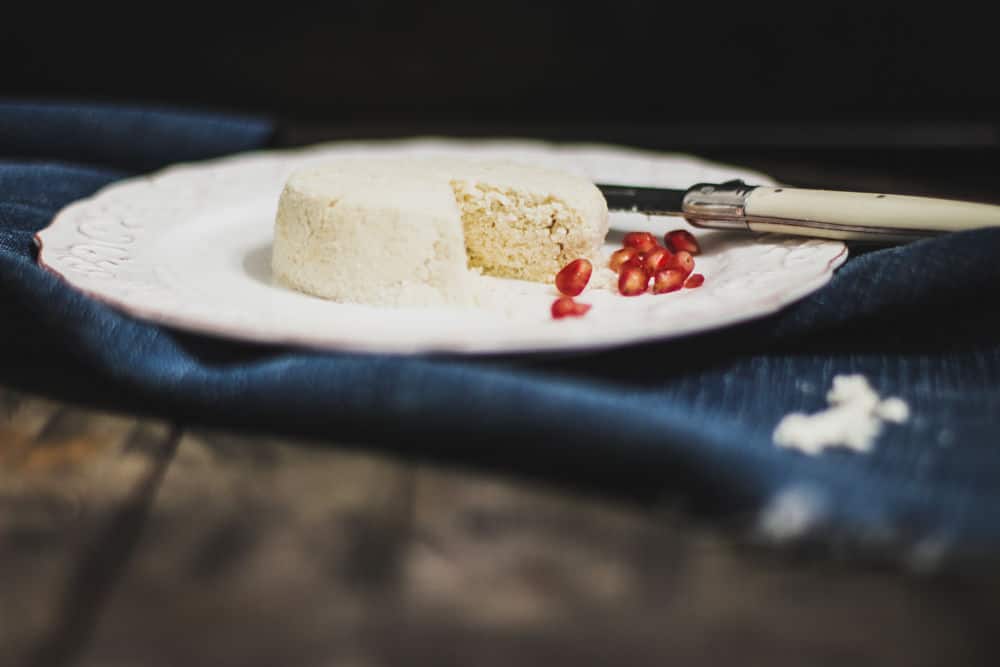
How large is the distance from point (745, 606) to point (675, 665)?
113 millimetres

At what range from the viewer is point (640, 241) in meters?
2.06

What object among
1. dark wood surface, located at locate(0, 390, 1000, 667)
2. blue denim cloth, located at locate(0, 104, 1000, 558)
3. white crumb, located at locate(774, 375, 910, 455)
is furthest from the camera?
white crumb, located at locate(774, 375, 910, 455)

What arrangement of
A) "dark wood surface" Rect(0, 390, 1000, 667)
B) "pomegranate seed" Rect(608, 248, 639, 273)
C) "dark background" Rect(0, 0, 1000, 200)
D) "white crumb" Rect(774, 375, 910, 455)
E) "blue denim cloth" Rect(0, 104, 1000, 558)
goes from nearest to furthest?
"dark wood surface" Rect(0, 390, 1000, 667), "blue denim cloth" Rect(0, 104, 1000, 558), "white crumb" Rect(774, 375, 910, 455), "pomegranate seed" Rect(608, 248, 639, 273), "dark background" Rect(0, 0, 1000, 200)

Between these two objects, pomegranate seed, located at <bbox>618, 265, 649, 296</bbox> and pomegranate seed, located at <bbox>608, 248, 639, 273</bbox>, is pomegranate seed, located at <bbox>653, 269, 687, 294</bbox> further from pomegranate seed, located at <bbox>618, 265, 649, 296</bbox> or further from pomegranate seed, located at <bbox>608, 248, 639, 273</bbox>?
pomegranate seed, located at <bbox>608, 248, 639, 273</bbox>

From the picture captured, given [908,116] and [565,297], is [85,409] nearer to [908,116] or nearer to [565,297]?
[565,297]

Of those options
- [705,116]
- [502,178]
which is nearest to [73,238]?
[502,178]

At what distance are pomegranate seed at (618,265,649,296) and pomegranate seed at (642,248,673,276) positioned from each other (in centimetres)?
2

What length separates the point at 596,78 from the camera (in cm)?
482

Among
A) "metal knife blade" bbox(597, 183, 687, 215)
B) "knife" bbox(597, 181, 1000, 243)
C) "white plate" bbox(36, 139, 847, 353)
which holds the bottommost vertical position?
"white plate" bbox(36, 139, 847, 353)

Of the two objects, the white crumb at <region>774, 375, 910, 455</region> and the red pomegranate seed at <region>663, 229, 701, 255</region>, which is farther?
the red pomegranate seed at <region>663, 229, 701, 255</region>

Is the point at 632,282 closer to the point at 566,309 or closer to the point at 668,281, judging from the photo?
the point at 668,281

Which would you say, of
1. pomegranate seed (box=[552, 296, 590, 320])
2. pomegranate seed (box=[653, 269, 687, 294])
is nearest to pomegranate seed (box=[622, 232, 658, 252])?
pomegranate seed (box=[653, 269, 687, 294])

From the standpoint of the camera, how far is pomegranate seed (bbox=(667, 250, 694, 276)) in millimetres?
1880

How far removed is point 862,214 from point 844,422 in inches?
23.0
